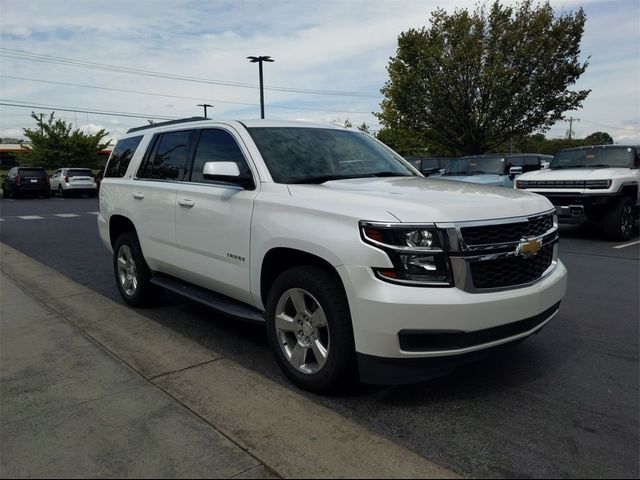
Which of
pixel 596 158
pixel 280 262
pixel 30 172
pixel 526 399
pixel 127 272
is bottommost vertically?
pixel 526 399

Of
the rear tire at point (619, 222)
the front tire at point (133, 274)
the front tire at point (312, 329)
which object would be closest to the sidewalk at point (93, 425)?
the front tire at point (312, 329)

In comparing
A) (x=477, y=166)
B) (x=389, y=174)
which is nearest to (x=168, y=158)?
(x=389, y=174)

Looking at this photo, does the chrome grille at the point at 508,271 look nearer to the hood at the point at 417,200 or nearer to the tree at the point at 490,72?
the hood at the point at 417,200

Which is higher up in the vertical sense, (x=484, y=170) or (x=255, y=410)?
(x=484, y=170)

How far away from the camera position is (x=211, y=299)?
4.32 m

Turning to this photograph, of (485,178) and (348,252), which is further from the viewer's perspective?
(485,178)

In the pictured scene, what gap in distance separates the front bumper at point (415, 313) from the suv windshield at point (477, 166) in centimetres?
1139

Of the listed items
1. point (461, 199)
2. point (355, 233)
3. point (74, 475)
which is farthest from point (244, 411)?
point (461, 199)

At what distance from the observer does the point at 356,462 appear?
8.66 ft

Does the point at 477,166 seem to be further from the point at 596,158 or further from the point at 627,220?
the point at 627,220

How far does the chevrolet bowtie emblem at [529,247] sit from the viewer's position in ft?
10.4

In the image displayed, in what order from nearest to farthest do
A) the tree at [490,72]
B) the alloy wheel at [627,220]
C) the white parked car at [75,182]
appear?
1. the alloy wheel at [627,220]
2. the tree at [490,72]
3. the white parked car at [75,182]

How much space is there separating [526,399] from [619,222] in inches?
302

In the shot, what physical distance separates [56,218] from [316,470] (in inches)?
642
